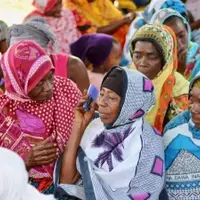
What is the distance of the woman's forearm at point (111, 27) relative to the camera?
23.6 feet

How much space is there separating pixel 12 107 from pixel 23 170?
1381 mm

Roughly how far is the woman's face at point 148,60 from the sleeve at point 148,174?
0.90 meters

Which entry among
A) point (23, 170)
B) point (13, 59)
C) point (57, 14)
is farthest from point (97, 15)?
point (23, 170)

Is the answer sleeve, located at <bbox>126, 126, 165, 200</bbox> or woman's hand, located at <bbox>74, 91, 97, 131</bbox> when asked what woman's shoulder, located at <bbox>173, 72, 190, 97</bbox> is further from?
sleeve, located at <bbox>126, 126, 165, 200</bbox>

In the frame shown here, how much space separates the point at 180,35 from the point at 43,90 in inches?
68.2

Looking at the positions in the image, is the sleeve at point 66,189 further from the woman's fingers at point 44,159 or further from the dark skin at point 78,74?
the dark skin at point 78,74

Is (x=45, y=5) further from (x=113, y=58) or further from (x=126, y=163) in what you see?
(x=126, y=163)

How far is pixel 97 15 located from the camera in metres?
7.33

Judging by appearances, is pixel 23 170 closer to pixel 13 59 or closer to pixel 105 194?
pixel 105 194

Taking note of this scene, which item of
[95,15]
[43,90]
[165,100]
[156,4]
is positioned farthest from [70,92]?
[95,15]

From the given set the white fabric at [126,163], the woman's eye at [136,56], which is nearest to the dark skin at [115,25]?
the woman's eye at [136,56]

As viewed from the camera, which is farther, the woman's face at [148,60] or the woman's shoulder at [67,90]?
the woman's face at [148,60]

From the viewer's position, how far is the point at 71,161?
3.75 m

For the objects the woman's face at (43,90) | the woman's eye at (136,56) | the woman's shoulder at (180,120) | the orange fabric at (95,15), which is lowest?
the orange fabric at (95,15)
